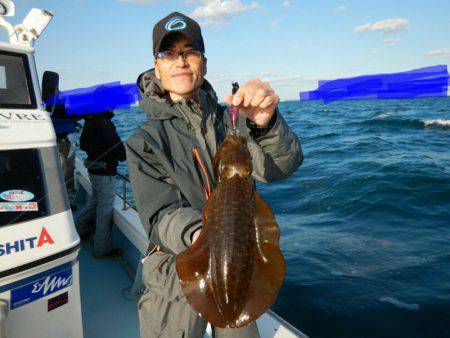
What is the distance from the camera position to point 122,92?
5609mm

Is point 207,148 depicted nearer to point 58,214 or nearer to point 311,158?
point 58,214


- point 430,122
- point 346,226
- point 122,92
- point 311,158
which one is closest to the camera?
point 122,92

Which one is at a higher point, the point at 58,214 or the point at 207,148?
the point at 207,148

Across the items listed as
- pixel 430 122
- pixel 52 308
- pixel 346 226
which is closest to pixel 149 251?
pixel 52 308

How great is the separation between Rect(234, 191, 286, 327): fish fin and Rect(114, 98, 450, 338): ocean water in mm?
3714

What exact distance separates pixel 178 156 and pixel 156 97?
0.64m

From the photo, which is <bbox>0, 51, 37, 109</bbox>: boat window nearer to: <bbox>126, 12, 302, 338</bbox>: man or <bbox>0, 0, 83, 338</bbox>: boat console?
<bbox>0, 0, 83, 338</bbox>: boat console

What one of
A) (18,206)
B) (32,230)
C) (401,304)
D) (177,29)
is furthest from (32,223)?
(401,304)

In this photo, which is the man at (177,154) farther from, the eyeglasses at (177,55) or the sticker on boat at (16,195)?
the sticker on boat at (16,195)

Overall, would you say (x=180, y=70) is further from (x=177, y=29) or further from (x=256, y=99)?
(x=256, y=99)

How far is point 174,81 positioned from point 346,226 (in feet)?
22.3

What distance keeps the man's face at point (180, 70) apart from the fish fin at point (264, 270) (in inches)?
55.5

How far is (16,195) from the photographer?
313cm

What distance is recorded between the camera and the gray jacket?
244 cm
